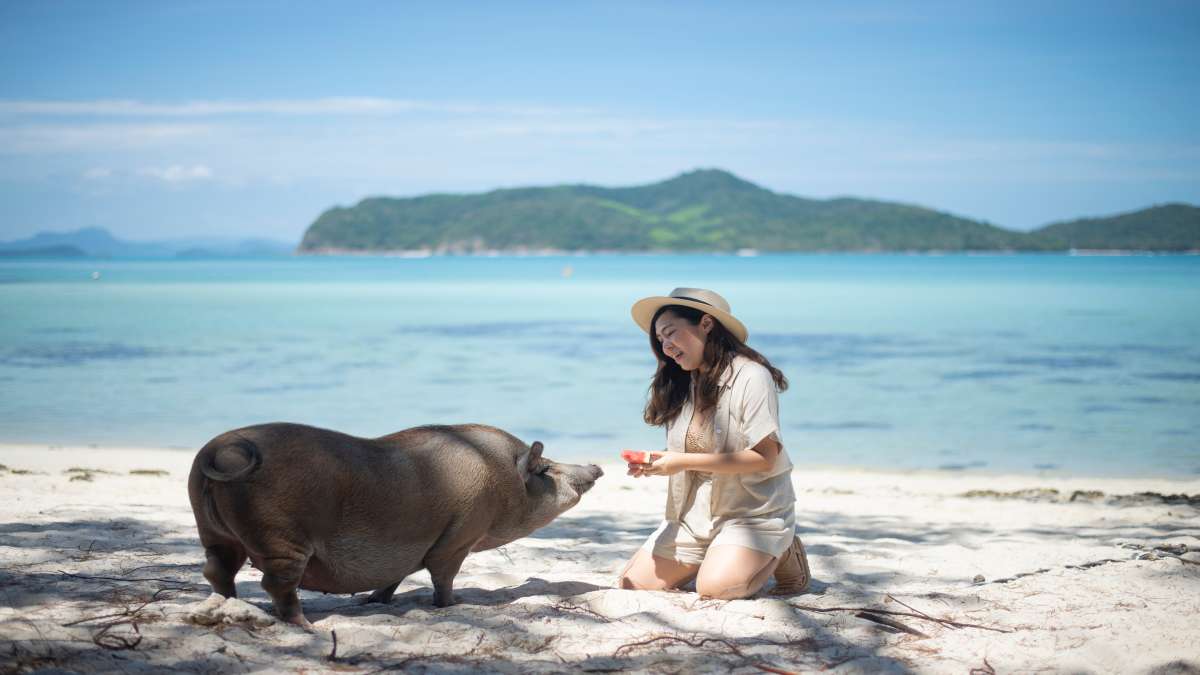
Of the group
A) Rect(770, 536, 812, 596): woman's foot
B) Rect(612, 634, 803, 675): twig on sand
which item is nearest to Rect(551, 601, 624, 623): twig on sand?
Rect(612, 634, 803, 675): twig on sand

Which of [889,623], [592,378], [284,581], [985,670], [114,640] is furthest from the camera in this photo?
[592,378]

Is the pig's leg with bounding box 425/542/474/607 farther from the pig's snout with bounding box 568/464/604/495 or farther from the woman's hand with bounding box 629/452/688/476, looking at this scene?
the woman's hand with bounding box 629/452/688/476

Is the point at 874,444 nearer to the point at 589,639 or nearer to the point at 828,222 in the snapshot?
the point at 589,639

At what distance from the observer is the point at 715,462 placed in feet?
15.6

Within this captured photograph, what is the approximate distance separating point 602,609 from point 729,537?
76 cm

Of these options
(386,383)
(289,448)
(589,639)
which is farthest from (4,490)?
(386,383)

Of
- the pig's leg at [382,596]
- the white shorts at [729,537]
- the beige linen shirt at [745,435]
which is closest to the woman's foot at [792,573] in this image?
the white shorts at [729,537]

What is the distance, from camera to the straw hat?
484 cm

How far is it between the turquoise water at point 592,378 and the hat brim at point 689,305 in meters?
7.98

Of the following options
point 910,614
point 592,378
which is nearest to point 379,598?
point 910,614

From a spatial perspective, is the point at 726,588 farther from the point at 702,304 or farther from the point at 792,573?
the point at 702,304

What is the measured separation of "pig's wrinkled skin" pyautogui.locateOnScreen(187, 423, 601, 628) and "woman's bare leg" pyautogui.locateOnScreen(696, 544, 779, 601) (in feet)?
2.39

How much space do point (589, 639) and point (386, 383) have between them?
16.1m

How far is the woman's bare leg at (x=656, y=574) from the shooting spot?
5188mm
